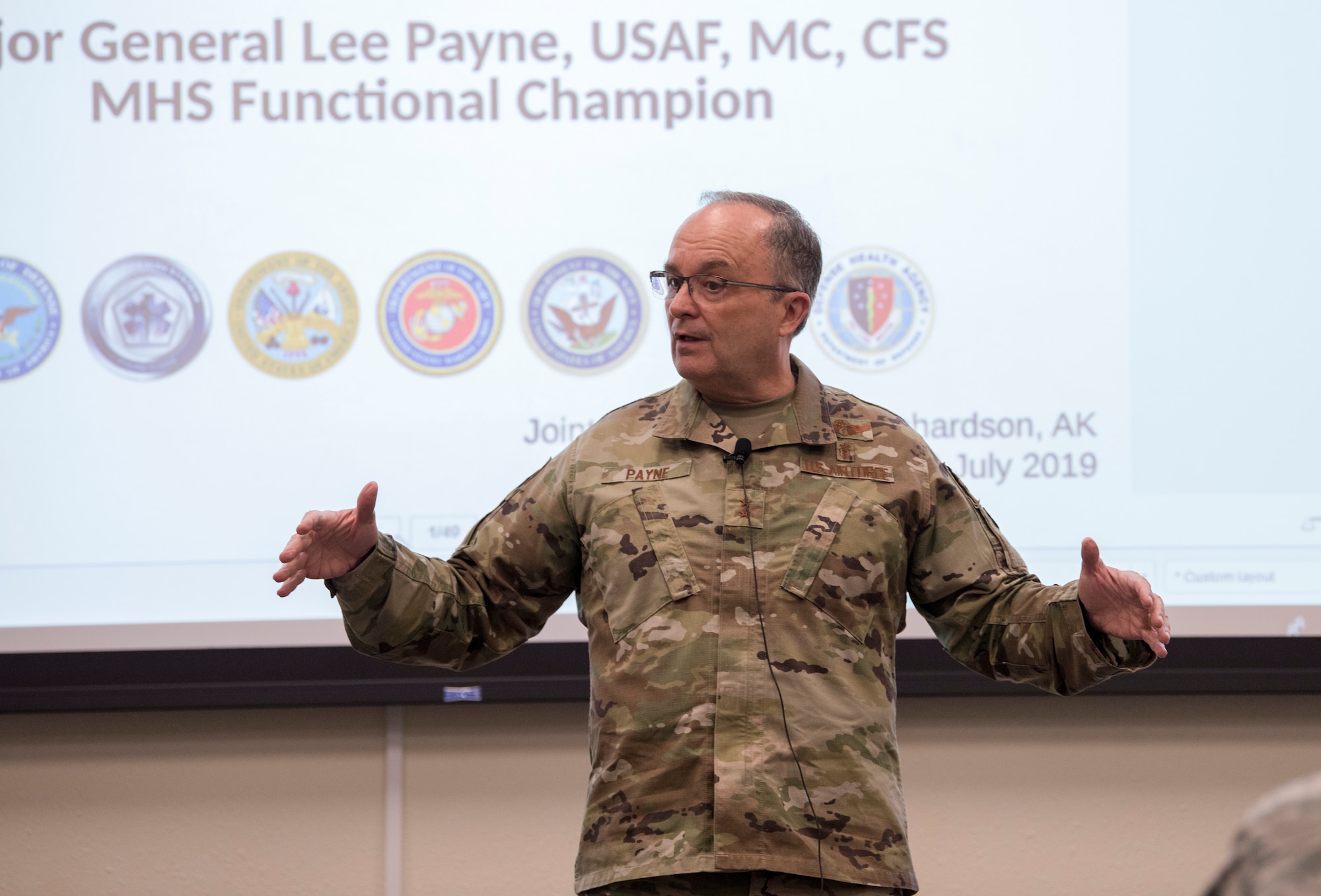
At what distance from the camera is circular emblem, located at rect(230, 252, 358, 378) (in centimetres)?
257

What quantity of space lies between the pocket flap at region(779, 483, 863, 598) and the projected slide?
3.43 feet

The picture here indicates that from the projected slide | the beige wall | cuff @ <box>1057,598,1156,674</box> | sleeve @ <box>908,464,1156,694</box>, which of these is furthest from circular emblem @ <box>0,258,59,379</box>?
cuff @ <box>1057,598,1156,674</box>

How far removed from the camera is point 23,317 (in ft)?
8.30

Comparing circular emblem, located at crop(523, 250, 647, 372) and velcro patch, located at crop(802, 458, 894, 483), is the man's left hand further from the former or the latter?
circular emblem, located at crop(523, 250, 647, 372)

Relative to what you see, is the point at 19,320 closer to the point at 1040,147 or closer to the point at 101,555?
the point at 101,555

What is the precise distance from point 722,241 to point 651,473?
0.34 m

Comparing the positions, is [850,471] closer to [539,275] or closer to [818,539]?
[818,539]

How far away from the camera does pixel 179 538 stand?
2510 millimetres

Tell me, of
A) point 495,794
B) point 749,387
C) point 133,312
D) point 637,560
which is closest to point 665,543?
point 637,560

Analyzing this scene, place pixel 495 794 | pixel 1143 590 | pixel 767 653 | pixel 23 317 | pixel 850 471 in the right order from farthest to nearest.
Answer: pixel 495 794
pixel 23 317
pixel 850 471
pixel 767 653
pixel 1143 590

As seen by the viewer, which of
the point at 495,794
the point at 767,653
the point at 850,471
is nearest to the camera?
the point at 767,653

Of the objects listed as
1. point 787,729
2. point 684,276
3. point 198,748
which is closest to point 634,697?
point 787,729

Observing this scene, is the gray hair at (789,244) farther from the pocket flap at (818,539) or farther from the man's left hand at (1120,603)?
the man's left hand at (1120,603)

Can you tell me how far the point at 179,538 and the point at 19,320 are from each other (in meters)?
0.58
